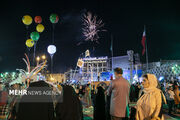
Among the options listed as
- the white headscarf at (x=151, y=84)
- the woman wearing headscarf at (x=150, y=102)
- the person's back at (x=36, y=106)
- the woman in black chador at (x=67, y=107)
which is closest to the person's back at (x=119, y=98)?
the woman wearing headscarf at (x=150, y=102)

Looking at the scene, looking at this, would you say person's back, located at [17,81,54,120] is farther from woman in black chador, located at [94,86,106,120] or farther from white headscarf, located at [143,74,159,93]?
woman in black chador, located at [94,86,106,120]

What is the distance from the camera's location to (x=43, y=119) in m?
2.07

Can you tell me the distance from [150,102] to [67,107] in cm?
143

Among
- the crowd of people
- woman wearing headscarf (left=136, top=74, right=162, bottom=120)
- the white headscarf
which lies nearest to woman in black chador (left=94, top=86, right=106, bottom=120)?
the crowd of people

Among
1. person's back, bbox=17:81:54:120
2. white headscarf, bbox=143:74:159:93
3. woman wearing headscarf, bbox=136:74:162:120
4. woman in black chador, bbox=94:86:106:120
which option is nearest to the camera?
person's back, bbox=17:81:54:120

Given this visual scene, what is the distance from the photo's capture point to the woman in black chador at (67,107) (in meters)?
2.57

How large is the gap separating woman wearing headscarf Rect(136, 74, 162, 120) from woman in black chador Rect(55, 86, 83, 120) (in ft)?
3.82

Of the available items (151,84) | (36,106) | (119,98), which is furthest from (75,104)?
(151,84)

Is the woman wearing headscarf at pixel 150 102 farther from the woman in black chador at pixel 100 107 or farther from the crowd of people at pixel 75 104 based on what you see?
the woman in black chador at pixel 100 107

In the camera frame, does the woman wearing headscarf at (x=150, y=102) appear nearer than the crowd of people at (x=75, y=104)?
No

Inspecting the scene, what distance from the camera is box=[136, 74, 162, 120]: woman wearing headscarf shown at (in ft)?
8.77

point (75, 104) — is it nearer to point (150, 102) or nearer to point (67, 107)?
point (67, 107)

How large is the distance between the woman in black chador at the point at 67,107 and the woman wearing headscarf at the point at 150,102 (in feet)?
3.82

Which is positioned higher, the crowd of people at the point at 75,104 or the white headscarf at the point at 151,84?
the white headscarf at the point at 151,84
